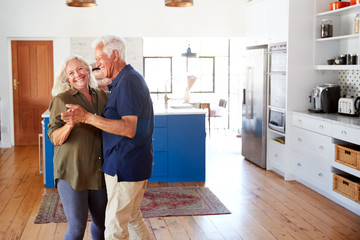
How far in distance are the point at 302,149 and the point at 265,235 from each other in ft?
6.34

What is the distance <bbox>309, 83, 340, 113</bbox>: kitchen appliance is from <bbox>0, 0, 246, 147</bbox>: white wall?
11.0ft

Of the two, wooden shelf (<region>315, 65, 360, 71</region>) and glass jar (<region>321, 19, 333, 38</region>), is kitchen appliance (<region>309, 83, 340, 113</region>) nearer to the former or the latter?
wooden shelf (<region>315, 65, 360, 71</region>)

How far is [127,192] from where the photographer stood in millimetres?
2602

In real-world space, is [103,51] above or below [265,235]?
above

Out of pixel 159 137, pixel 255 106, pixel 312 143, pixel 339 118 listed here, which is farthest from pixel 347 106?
pixel 159 137

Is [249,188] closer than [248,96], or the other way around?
[249,188]

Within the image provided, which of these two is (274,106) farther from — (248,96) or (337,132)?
(337,132)

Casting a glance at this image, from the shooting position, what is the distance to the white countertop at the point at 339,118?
4.67 meters

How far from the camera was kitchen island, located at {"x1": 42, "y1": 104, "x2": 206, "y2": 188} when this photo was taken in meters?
5.75

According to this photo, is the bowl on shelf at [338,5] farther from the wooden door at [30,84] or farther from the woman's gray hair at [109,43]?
the wooden door at [30,84]

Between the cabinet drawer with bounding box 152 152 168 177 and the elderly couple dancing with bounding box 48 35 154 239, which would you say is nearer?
the elderly couple dancing with bounding box 48 35 154 239

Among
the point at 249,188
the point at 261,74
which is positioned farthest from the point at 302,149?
the point at 261,74

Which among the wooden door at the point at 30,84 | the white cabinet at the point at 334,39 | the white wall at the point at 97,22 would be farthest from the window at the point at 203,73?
the white cabinet at the point at 334,39

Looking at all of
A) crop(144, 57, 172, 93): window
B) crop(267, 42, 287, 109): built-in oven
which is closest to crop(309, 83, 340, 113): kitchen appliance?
crop(267, 42, 287, 109): built-in oven
